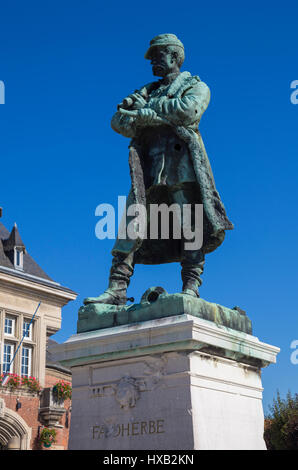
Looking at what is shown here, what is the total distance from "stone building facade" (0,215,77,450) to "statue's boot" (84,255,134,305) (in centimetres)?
1990

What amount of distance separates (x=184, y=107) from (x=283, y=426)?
2886 centimetres

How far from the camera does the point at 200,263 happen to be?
19.5 ft

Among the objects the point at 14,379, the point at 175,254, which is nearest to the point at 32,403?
the point at 14,379

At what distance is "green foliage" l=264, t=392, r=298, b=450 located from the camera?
1212 inches

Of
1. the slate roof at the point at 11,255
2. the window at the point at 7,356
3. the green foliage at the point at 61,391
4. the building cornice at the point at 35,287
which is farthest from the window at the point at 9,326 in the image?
the green foliage at the point at 61,391

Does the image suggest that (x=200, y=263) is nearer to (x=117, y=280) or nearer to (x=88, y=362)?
(x=117, y=280)

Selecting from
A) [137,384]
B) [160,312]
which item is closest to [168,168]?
[160,312]

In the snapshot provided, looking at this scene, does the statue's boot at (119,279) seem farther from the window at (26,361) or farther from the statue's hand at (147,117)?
the window at (26,361)

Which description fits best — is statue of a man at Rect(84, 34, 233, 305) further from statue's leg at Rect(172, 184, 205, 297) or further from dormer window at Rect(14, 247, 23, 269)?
dormer window at Rect(14, 247, 23, 269)

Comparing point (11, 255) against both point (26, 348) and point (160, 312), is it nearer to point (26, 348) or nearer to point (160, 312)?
point (26, 348)

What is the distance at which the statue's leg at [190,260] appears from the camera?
18.9ft

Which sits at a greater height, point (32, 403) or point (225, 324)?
point (32, 403)

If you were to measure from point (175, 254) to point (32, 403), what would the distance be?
21.1m

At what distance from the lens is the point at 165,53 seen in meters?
6.43
